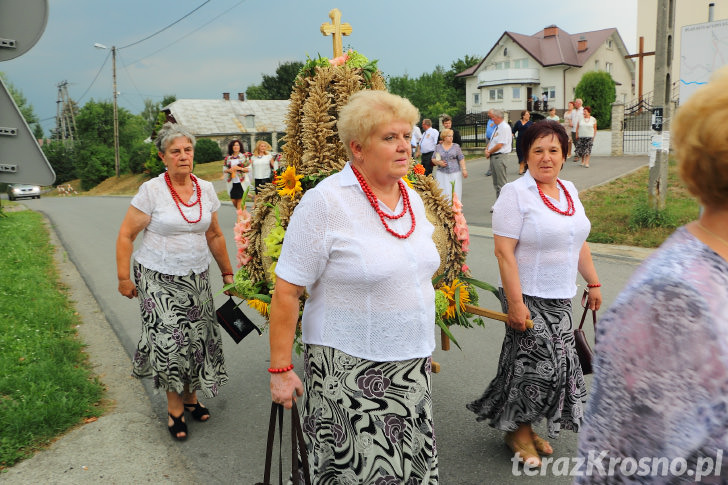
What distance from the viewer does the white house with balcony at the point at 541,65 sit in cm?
5594

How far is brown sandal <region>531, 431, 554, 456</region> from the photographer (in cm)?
372

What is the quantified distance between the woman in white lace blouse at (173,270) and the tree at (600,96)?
36.1m

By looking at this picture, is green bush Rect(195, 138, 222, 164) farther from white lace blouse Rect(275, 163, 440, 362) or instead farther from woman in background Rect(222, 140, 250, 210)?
white lace blouse Rect(275, 163, 440, 362)

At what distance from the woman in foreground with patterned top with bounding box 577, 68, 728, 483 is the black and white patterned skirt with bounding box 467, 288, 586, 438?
1960 millimetres

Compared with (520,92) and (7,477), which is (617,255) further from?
(520,92)

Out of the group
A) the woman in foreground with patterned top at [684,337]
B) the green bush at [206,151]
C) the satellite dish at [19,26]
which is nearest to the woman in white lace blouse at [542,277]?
the woman in foreground with patterned top at [684,337]

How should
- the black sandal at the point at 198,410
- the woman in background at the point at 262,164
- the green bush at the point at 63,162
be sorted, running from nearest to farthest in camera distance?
the black sandal at the point at 198,410, the woman in background at the point at 262,164, the green bush at the point at 63,162

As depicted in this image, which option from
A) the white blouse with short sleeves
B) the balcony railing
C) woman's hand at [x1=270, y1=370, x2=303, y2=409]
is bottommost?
woman's hand at [x1=270, y1=370, x2=303, y2=409]

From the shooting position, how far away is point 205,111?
195 ft

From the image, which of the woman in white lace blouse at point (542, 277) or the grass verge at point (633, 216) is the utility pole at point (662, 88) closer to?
the grass verge at point (633, 216)

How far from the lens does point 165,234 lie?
410 cm

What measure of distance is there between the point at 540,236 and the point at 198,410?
2.77 metres

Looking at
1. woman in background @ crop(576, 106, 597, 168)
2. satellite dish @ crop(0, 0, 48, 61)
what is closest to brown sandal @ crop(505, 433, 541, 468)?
satellite dish @ crop(0, 0, 48, 61)

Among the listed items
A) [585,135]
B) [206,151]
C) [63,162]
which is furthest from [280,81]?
[585,135]
